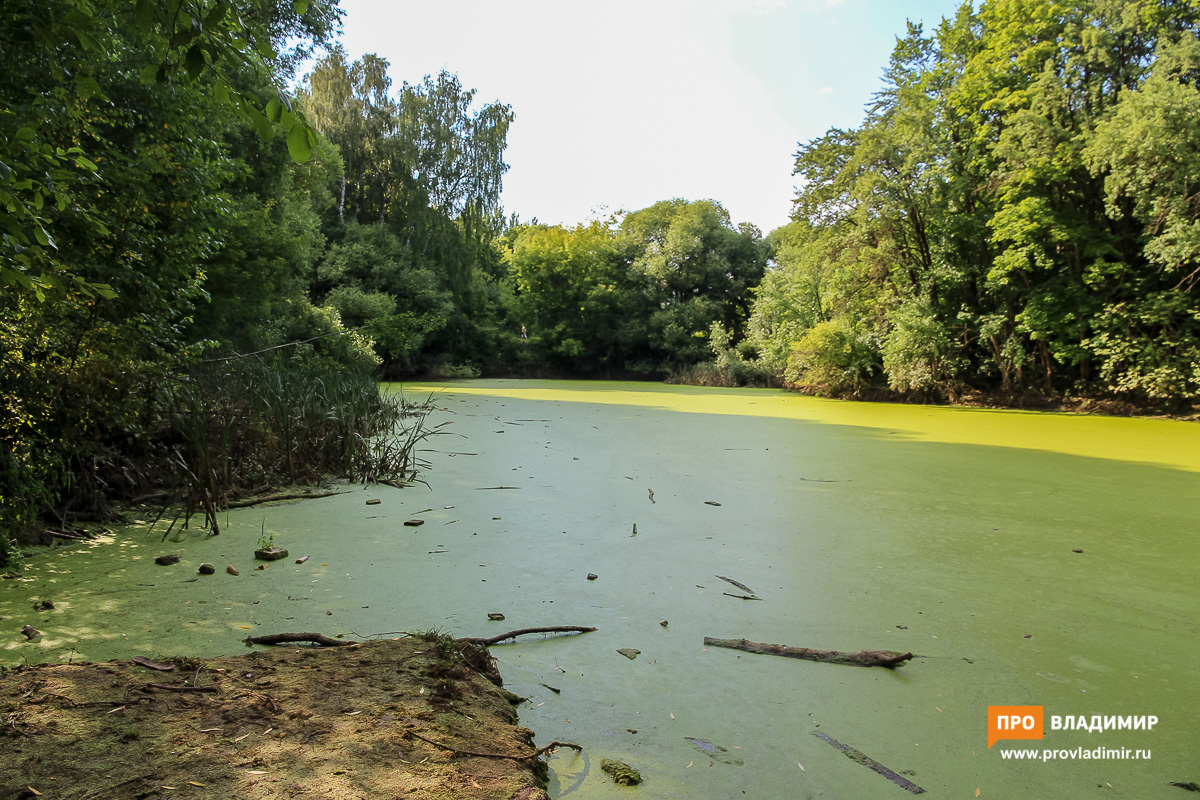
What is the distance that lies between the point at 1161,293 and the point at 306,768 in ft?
33.3

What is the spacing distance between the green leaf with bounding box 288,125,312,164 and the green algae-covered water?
1.03 metres

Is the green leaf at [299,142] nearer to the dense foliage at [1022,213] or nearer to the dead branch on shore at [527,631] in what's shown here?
the dead branch on shore at [527,631]

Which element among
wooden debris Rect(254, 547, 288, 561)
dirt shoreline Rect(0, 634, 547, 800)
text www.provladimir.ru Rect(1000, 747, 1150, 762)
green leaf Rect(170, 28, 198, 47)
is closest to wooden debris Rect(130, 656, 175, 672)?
dirt shoreline Rect(0, 634, 547, 800)

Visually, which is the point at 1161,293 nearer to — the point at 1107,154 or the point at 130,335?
the point at 1107,154

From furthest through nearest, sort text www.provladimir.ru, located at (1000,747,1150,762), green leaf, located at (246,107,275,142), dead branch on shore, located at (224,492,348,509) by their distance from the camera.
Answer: dead branch on shore, located at (224,492,348,509) → text www.provladimir.ru, located at (1000,747,1150,762) → green leaf, located at (246,107,275,142)

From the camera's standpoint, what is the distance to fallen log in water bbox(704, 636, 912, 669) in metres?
1.57

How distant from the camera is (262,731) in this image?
1051mm

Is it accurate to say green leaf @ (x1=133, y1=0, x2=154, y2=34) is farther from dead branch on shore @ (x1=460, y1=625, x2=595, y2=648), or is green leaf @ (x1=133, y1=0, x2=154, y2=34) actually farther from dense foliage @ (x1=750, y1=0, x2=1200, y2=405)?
dense foliage @ (x1=750, y1=0, x2=1200, y2=405)

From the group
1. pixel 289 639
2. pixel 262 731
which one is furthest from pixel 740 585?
pixel 262 731

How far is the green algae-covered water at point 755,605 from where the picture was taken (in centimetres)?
123

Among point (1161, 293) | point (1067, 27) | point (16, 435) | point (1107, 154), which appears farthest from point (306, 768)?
point (1067, 27)

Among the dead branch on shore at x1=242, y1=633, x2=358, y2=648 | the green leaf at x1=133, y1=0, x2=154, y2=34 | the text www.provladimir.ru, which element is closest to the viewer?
the green leaf at x1=133, y1=0, x2=154, y2=34

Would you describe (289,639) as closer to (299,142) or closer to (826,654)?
(299,142)

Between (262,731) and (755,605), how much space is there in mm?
1350
